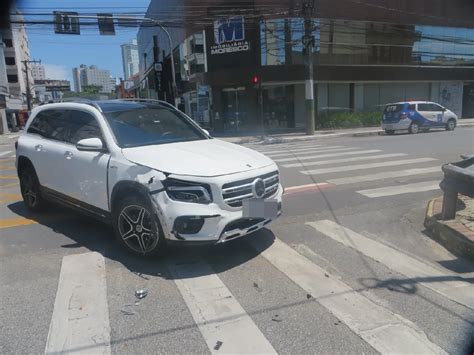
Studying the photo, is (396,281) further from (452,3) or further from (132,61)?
(132,61)

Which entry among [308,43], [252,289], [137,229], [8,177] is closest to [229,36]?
[308,43]

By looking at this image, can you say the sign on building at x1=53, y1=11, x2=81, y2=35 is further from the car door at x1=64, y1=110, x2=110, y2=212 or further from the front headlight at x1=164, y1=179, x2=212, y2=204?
the front headlight at x1=164, y1=179, x2=212, y2=204

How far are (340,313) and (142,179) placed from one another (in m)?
2.44

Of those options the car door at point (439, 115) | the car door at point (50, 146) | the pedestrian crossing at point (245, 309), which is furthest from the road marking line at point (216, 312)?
the car door at point (439, 115)

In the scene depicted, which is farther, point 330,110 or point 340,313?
point 330,110

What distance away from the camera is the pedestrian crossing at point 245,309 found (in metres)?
3.21

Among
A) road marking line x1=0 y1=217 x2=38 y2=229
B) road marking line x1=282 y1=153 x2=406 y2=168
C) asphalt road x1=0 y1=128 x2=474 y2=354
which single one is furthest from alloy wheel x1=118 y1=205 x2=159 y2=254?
road marking line x1=282 y1=153 x2=406 y2=168

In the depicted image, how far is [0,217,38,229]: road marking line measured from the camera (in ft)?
21.2

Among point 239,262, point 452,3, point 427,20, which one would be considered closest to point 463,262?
point 239,262

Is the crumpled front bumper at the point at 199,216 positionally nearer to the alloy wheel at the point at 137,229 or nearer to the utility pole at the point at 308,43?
the alloy wheel at the point at 137,229

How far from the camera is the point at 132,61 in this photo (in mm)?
98625

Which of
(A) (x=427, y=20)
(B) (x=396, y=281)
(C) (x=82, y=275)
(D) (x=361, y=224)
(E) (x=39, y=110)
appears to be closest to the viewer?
(B) (x=396, y=281)

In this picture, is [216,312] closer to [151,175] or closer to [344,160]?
[151,175]

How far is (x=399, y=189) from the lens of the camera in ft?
27.4
